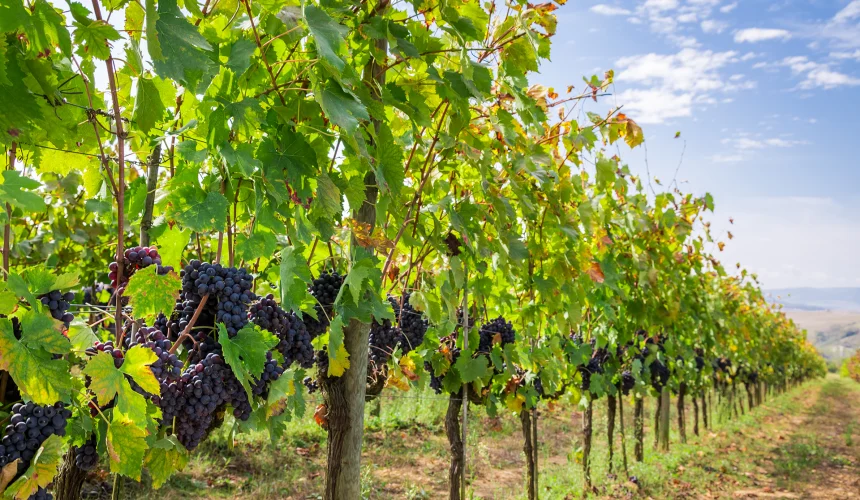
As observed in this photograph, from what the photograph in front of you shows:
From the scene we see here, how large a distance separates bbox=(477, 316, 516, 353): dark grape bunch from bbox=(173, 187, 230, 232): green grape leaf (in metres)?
2.58

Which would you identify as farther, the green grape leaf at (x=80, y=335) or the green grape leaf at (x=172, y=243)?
the green grape leaf at (x=172, y=243)

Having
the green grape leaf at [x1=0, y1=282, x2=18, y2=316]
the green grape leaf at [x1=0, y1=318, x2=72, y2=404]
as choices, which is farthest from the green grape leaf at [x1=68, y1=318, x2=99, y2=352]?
the green grape leaf at [x1=0, y1=282, x2=18, y2=316]

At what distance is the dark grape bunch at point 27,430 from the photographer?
54.0 inches

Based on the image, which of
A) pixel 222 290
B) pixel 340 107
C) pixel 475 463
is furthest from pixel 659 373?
pixel 340 107

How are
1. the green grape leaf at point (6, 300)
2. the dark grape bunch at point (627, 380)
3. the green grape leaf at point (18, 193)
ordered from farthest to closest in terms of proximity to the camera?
the dark grape bunch at point (627, 380), the green grape leaf at point (6, 300), the green grape leaf at point (18, 193)

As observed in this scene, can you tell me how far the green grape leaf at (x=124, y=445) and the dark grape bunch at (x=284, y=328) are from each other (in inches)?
22.3

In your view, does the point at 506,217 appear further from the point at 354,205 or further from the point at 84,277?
the point at 84,277

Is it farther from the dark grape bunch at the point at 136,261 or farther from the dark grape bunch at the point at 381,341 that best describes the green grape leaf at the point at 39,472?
the dark grape bunch at the point at 381,341

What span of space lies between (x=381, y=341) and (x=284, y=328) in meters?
1.22

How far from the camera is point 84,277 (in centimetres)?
545

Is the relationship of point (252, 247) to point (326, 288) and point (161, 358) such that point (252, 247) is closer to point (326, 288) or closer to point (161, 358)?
point (161, 358)

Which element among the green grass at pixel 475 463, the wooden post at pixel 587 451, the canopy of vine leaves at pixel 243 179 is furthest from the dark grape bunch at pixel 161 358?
the wooden post at pixel 587 451

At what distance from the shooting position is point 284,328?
1.97 metres

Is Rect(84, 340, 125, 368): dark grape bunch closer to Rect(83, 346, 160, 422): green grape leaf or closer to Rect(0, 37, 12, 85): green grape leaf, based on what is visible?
Rect(83, 346, 160, 422): green grape leaf
